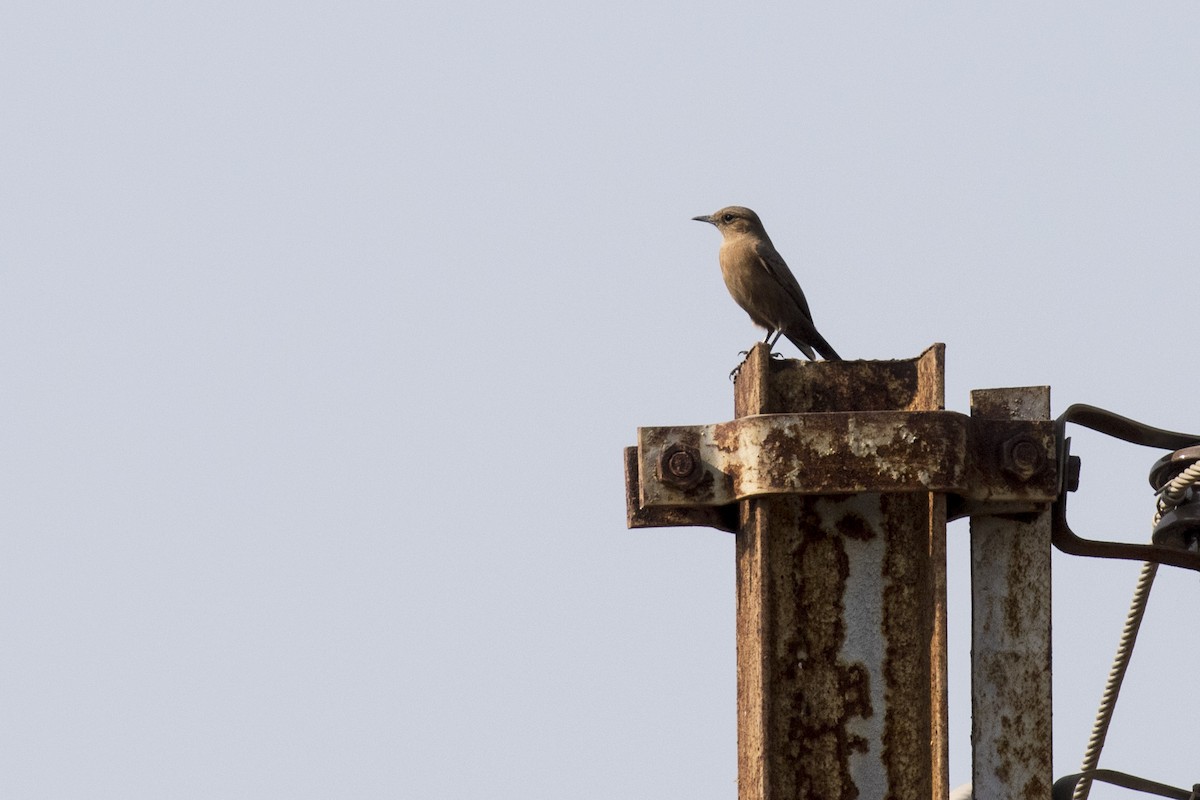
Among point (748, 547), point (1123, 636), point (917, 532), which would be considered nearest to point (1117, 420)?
point (1123, 636)

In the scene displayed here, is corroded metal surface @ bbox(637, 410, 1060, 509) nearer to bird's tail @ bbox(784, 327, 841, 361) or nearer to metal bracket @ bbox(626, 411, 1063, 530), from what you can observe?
metal bracket @ bbox(626, 411, 1063, 530)

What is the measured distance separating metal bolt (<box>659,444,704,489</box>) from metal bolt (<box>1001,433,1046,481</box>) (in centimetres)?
48

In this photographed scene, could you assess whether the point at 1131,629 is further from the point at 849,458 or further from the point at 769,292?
the point at 769,292

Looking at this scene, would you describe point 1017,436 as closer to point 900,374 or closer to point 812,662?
point 900,374

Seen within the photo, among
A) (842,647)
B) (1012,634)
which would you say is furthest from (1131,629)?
(842,647)

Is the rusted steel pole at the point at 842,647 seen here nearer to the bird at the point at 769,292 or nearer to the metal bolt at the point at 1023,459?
the metal bolt at the point at 1023,459

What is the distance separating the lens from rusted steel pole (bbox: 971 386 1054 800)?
2.54m

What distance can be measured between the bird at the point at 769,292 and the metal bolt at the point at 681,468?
633cm

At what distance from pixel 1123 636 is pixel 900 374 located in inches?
30.1

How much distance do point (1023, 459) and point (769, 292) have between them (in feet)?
21.0

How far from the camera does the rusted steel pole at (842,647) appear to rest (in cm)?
244

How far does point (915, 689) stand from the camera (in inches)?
97.0

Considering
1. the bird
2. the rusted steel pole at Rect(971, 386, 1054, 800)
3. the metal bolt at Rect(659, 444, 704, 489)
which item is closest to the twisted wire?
the rusted steel pole at Rect(971, 386, 1054, 800)

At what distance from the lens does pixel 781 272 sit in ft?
29.6
